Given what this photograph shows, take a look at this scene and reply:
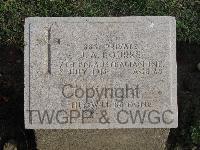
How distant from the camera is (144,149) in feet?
16.7

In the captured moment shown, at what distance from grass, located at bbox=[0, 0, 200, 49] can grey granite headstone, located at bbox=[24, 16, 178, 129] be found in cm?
147

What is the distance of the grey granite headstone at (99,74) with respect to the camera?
4.58 meters

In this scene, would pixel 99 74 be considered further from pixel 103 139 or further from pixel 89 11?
pixel 89 11

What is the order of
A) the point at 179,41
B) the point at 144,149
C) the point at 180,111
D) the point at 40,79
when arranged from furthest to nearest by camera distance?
the point at 179,41
the point at 180,111
the point at 144,149
the point at 40,79

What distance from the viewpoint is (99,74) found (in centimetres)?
460

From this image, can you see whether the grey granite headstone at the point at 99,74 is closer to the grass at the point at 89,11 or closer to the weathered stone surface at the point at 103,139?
the weathered stone surface at the point at 103,139

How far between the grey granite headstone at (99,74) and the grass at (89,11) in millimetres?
1466

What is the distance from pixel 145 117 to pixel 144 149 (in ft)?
2.01

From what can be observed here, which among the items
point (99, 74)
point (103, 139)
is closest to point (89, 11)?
point (99, 74)

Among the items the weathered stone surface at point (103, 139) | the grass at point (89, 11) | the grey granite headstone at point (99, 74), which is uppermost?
the grass at point (89, 11)

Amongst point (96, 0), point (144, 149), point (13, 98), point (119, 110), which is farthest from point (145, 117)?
point (96, 0)

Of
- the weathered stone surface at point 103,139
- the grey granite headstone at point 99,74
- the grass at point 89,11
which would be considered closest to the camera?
the grey granite headstone at point 99,74

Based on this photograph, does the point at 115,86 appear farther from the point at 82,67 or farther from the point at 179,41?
the point at 179,41

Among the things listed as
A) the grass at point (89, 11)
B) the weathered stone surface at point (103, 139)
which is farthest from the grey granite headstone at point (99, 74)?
the grass at point (89, 11)
